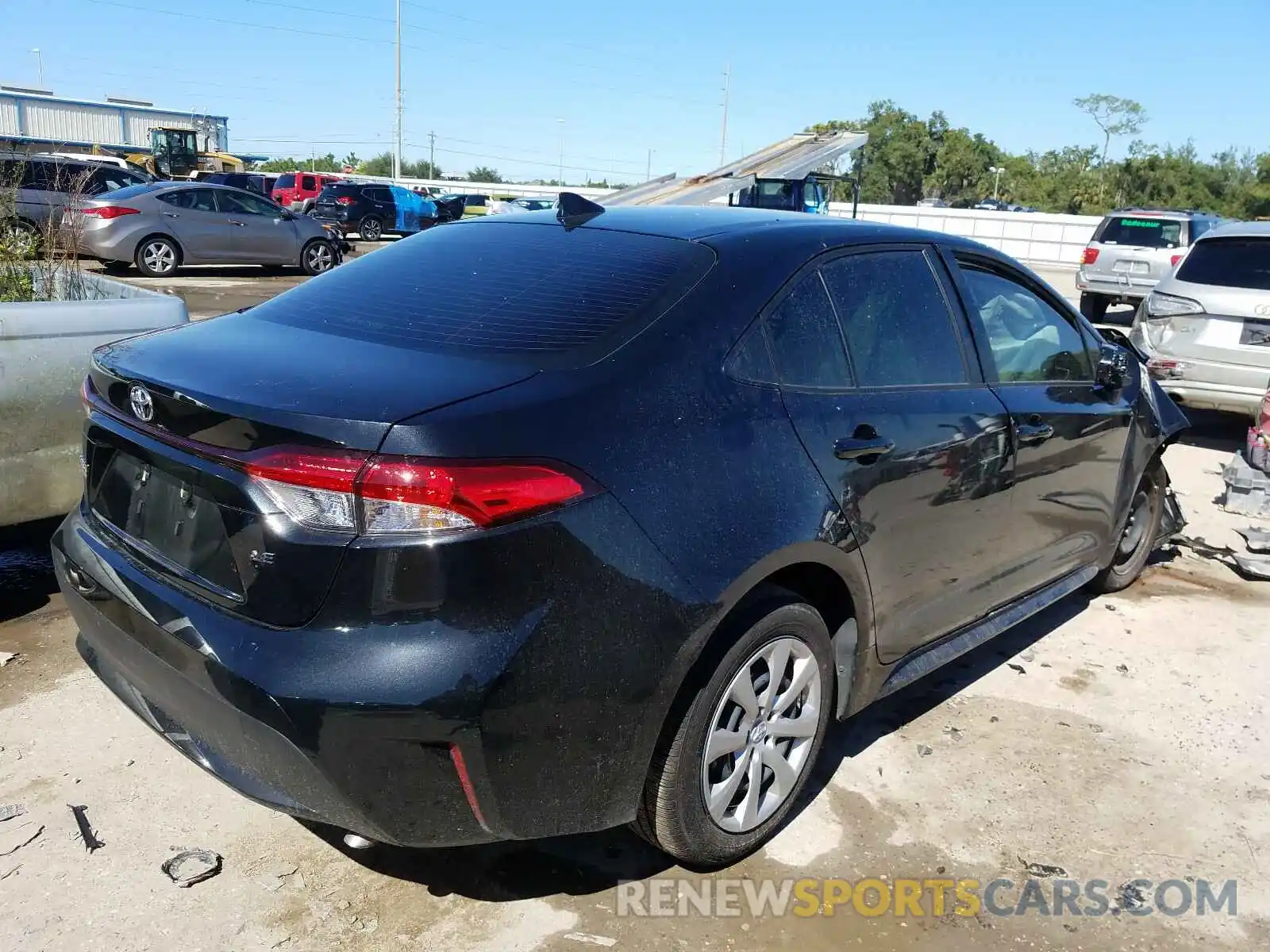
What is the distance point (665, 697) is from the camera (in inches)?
92.2

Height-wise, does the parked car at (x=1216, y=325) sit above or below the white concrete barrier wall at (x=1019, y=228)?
below

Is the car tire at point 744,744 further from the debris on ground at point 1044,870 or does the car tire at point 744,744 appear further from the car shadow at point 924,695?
the debris on ground at point 1044,870

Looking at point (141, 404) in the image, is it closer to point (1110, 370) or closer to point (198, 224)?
point (1110, 370)

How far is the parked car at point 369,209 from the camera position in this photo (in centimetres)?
2816

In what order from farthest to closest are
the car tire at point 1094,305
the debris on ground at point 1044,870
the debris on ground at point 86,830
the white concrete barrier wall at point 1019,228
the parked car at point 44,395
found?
the white concrete barrier wall at point 1019,228
the car tire at point 1094,305
the parked car at point 44,395
the debris on ground at point 1044,870
the debris on ground at point 86,830

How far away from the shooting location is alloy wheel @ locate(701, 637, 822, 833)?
2.62m

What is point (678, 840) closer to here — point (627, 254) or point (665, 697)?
point (665, 697)

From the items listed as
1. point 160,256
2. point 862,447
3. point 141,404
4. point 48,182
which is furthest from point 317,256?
point 862,447

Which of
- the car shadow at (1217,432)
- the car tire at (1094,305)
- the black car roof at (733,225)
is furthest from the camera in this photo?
the car tire at (1094,305)

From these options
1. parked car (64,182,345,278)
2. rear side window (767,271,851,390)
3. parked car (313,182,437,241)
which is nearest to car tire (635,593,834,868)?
rear side window (767,271,851,390)

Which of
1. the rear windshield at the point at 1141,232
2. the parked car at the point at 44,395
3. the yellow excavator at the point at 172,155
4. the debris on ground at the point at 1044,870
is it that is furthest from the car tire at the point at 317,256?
the yellow excavator at the point at 172,155

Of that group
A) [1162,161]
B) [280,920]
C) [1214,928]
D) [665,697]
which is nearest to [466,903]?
[280,920]

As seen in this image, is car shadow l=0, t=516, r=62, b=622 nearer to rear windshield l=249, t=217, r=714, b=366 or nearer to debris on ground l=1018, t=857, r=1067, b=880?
rear windshield l=249, t=217, r=714, b=366

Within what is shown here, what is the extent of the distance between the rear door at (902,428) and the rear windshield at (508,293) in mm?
411
